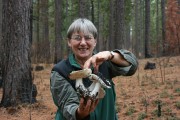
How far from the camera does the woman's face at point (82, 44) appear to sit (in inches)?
87.8

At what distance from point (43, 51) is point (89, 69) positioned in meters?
19.7

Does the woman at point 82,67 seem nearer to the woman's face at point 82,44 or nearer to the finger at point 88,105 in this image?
the woman's face at point 82,44

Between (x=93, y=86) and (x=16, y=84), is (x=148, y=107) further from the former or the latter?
(x=93, y=86)

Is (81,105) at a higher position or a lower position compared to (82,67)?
lower

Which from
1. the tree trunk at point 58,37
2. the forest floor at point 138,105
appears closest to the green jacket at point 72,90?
the forest floor at point 138,105

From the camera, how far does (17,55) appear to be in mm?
7738

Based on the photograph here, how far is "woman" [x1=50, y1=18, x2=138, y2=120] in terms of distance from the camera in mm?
2123

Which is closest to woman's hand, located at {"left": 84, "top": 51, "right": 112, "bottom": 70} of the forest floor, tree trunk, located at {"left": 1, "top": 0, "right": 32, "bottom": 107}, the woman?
the woman

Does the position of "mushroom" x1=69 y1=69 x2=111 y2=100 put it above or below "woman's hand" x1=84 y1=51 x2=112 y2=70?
below

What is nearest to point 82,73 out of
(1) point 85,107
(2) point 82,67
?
(1) point 85,107

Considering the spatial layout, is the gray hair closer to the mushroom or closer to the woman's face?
the woman's face

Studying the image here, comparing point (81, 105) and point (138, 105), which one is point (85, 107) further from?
point (138, 105)

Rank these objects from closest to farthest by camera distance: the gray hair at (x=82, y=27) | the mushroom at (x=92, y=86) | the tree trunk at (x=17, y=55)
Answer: the mushroom at (x=92, y=86) < the gray hair at (x=82, y=27) < the tree trunk at (x=17, y=55)

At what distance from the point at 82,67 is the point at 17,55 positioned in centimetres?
577
